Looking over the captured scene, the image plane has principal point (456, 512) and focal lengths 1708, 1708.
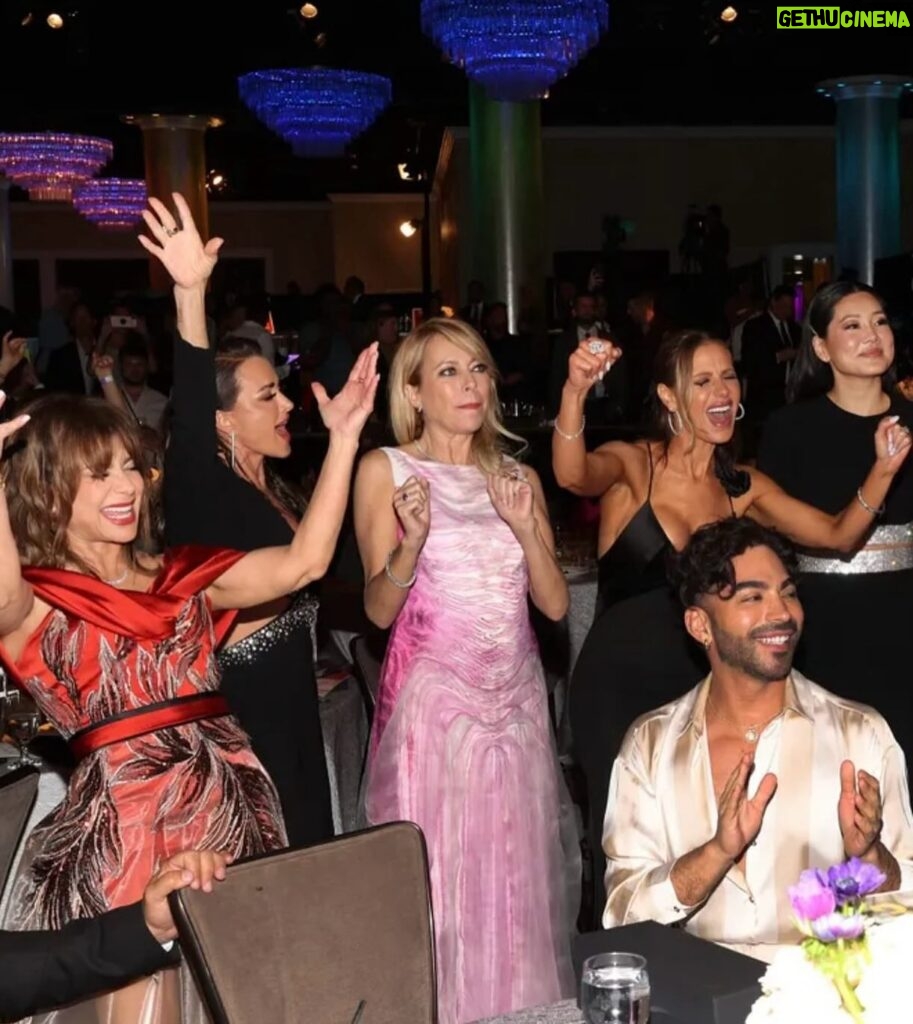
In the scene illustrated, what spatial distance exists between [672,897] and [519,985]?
118cm

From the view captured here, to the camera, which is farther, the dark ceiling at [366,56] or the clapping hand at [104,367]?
the dark ceiling at [366,56]

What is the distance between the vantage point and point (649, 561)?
3.85m

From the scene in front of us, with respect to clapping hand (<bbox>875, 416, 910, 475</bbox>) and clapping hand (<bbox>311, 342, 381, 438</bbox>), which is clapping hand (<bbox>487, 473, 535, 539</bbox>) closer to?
clapping hand (<bbox>311, 342, 381, 438</bbox>)

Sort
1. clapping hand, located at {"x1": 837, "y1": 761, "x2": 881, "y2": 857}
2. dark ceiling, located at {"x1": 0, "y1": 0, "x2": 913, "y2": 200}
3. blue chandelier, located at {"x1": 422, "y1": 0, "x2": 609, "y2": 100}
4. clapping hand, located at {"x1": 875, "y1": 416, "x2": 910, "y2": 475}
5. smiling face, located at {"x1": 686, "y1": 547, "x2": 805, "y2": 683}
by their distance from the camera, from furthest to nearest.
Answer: dark ceiling, located at {"x1": 0, "y1": 0, "x2": 913, "y2": 200}
blue chandelier, located at {"x1": 422, "y1": 0, "x2": 609, "y2": 100}
clapping hand, located at {"x1": 875, "y1": 416, "x2": 910, "y2": 475}
smiling face, located at {"x1": 686, "y1": 547, "x2": 805, "y2": 683}
clapping hand, located at {"x1": 837, "y1": 761, "x2": 881, "y2": 857}

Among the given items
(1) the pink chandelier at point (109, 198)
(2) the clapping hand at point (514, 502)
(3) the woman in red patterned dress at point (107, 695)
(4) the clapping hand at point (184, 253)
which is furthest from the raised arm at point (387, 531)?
(1) the pink chandelier at point (109, 198)

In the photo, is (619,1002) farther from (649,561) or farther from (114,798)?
(649,561)

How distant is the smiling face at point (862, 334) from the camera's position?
13.5ft

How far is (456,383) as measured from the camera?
366 centimetres

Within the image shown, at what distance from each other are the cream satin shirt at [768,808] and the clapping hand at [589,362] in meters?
0.95

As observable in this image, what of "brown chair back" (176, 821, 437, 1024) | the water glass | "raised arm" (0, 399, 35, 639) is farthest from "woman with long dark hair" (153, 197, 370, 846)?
the water glass

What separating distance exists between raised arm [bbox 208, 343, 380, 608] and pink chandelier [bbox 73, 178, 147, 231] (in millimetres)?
18368

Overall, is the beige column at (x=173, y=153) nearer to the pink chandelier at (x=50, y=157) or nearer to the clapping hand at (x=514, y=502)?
the pink chandelier at (x=50, y=157)

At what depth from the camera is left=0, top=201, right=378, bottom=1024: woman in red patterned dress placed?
8.57 feet

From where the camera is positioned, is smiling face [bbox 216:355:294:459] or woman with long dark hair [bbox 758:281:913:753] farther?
woman with long dark hair [bbox 758:281:913:753]
